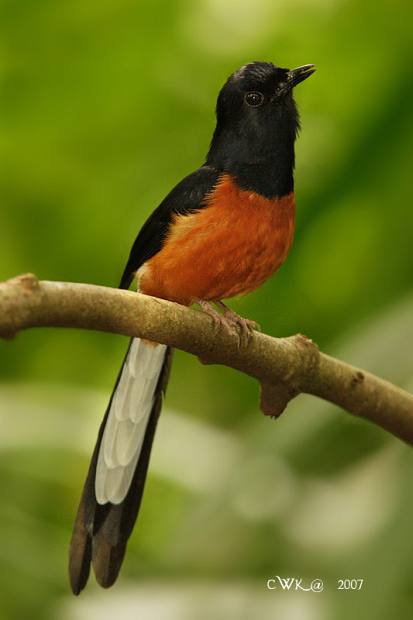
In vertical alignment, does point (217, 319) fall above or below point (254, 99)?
below

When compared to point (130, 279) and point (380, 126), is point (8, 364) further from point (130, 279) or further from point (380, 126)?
point (380, 126)

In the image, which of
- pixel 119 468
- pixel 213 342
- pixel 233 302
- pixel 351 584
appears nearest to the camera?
pixel 351 584

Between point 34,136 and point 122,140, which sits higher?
point 122,140

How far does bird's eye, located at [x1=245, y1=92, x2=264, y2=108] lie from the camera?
326 centimetres

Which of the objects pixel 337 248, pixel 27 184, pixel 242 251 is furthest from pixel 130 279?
pixel 27 184

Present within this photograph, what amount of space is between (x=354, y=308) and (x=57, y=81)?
1.34m

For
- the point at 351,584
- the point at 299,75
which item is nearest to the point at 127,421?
the point at 299,75

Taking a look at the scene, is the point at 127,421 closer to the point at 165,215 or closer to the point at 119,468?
the point at 119,468

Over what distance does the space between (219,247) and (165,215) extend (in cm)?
23

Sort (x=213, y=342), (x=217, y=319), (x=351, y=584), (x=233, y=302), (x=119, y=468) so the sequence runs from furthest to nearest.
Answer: (x=233, y=302) → (x=119, y=468) → (x=217, y=319) → (x=213, y=342) → (x=351, y=584)

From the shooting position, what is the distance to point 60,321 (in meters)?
1.92

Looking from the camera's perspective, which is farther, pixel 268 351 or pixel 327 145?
pixel 327 145

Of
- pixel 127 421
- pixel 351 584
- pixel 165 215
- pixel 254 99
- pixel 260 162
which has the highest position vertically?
pixel 254 99

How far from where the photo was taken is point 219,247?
314 cm
